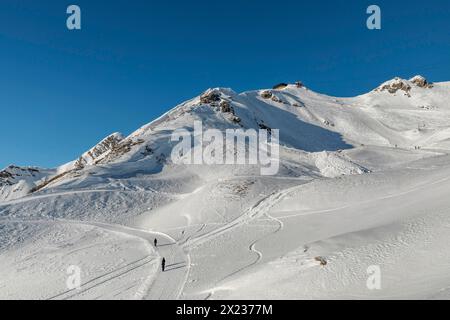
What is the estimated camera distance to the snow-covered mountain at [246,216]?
2244 centimetres

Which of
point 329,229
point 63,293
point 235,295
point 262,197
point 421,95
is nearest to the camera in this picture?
point 235,295

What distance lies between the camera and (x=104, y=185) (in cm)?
6538

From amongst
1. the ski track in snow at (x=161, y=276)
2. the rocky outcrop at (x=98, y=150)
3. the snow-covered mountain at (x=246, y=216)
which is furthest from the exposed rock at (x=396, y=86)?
the ski track in snow at (x=161, y=276)

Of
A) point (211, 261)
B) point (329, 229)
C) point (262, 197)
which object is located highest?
point (262, 197)

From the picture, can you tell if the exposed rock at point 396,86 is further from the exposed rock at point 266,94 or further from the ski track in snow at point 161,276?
the ski track in snow at point 161,276

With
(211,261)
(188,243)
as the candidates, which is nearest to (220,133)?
(188,243)

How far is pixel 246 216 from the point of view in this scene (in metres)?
45.4

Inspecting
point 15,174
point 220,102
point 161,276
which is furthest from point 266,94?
point 161,276

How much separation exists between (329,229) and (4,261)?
31579mm

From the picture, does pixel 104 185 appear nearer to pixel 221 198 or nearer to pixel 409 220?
pixel 221 198

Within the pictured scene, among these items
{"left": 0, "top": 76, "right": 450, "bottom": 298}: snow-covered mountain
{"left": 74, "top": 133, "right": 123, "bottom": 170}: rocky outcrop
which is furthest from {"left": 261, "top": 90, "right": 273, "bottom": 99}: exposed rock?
{"left": 74, "top": 133, "right": 123, "bottom": 170}: rocky outcrop

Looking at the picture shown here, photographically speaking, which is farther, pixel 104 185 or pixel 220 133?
pixel 220 133

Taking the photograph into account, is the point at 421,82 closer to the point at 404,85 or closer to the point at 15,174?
the point at 404,85

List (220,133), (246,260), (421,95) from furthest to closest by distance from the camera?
(421,95)
(220,133)
(246,260)
